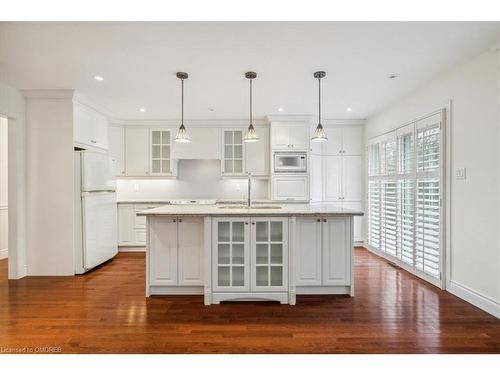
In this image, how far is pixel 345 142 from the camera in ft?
16.8

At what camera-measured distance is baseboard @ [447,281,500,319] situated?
7.94ft

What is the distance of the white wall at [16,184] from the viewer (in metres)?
3.43

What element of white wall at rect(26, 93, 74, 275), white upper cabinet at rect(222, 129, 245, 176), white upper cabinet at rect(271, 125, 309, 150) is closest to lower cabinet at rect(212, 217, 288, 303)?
white wall at rect(26, 93, 74, 275)

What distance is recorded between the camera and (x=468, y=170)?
2.71 metres

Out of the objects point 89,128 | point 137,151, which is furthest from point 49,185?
point 137,151

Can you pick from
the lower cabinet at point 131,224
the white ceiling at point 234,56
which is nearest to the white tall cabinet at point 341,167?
the white ceiling at point 234,56

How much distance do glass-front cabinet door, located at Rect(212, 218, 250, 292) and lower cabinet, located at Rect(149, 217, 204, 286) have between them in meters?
0.22

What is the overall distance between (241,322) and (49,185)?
310 centimetres

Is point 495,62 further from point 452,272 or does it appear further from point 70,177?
point 70,177

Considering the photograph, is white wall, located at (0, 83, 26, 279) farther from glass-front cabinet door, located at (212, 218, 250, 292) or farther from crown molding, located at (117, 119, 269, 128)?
glass-front cabinet door, located at (212, 218, 250, 292)

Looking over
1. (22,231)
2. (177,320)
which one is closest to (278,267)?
(177,320)

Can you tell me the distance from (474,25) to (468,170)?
52.1 inches

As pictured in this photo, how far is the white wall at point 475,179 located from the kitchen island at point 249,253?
1.13 meters

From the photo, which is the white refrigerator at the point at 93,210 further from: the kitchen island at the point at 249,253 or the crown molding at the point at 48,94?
the kitchen island at the point at 249,253
